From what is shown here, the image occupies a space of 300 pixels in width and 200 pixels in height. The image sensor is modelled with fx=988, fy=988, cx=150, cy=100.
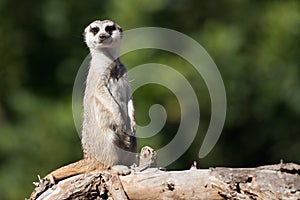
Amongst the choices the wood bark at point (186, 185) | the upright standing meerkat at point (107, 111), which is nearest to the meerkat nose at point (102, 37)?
the upright standing meerkat at point (107, 111)

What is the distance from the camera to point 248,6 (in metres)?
13.9

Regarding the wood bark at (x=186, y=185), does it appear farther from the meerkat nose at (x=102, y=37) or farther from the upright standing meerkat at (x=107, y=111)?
the meerkat nose at (x=102, y=37)

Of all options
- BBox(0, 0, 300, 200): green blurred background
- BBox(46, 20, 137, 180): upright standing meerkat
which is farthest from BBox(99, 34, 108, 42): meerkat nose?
BBox(0, 0, 300, 200): green blurred background

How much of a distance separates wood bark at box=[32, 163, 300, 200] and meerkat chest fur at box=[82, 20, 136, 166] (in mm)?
647

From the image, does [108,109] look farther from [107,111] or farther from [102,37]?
[102,37]

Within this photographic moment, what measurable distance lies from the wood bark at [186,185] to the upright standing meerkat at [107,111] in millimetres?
626

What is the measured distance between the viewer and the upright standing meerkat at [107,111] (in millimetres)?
6367

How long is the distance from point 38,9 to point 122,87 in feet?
23.6

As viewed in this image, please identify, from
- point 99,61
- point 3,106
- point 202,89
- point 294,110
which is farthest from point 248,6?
point 99,61

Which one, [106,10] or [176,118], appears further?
[106,10]

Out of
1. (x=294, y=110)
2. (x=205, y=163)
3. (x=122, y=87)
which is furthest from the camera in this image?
(x=294, y=110)

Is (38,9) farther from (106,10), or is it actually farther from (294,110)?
(294,110)

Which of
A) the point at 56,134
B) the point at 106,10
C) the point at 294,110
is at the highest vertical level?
the point at 106,10

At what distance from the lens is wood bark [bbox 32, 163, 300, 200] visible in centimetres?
480
